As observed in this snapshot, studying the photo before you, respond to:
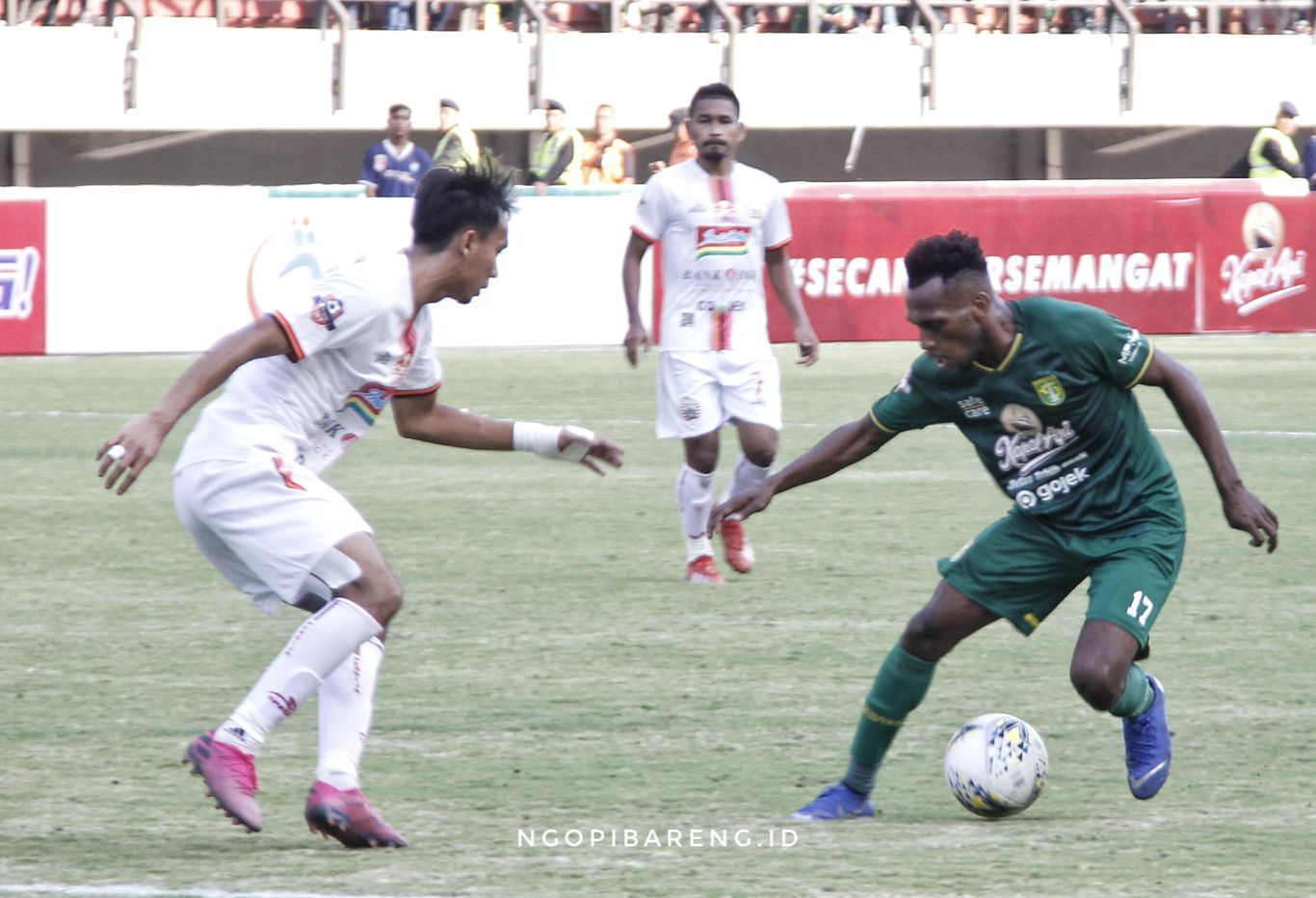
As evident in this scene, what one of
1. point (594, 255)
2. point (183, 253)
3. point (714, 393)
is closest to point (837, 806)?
point (714, 393)

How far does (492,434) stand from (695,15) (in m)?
25.9

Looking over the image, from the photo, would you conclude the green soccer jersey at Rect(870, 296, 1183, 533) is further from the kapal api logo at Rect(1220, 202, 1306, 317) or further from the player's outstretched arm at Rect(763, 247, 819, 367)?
the kapal api logo at Rect(1220, 202, 1306, 317)

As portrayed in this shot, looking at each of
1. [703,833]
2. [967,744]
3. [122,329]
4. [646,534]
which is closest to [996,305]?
[967,744]

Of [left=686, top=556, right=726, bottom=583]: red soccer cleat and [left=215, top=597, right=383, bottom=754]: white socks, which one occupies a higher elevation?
[left=215, top=597, right=383, bottom=754]: white socks

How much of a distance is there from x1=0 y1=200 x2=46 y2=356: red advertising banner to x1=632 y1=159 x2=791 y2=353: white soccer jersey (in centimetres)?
1005

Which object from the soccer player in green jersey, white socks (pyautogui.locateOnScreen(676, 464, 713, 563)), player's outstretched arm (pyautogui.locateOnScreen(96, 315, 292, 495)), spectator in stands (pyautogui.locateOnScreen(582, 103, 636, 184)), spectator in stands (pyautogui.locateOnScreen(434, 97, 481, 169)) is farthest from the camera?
spectator in stands (pyautogui.locateOnScreen(582, 103, 636, 184))

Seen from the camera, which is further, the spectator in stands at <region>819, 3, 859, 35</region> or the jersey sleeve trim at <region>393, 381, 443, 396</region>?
the spectator in stands at <region>819, 3, 859, 35</region>

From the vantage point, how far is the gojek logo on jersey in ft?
33.1

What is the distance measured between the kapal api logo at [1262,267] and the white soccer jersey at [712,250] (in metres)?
12.9

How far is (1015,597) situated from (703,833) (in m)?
1.07

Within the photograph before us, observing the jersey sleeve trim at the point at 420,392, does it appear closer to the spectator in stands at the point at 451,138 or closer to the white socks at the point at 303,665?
the white socks at the point at 303,665

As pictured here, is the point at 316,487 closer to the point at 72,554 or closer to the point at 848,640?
the point at 848,640
